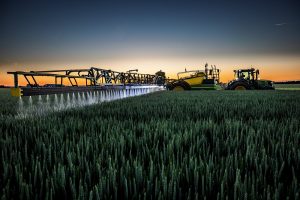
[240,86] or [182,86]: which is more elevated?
[182,86]

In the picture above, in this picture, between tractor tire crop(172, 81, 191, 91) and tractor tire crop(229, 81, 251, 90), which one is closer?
tractor tire crop(229, 81, 251, 90)

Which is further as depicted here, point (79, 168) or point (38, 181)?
point (79, 168)

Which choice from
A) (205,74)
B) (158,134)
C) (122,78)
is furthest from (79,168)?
(205,74)

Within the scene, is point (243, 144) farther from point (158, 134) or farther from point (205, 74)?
point (205, 74)

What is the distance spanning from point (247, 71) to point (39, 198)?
76.5 ft

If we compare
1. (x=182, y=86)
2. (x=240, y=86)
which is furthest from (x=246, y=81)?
(x=182, y=86)

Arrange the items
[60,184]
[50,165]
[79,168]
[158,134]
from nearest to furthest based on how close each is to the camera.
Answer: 1. [60,184]
2. [79,168]
3. [50,165]
4. [158,134]

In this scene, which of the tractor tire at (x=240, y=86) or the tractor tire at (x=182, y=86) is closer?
the tractor tire at (x=240, y=86)

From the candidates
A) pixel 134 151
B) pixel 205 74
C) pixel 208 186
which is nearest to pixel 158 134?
pixel 134 151

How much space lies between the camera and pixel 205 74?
23531 mm

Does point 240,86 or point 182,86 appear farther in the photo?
point 182,86

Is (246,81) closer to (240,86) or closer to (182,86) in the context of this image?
(240,86)

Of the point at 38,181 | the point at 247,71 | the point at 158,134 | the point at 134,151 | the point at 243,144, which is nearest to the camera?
the point at 38,181

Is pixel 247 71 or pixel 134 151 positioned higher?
pixel 247 71
